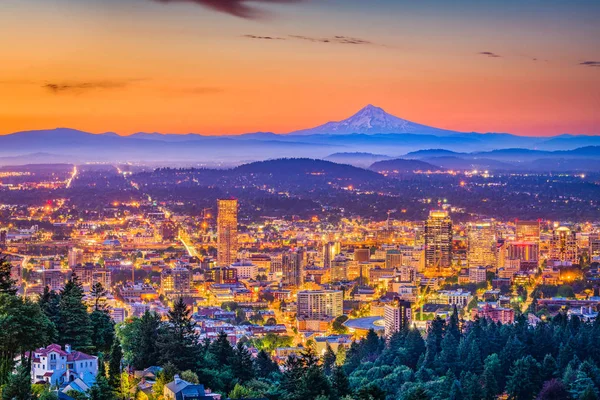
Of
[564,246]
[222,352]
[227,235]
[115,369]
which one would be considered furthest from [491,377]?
[227,235]

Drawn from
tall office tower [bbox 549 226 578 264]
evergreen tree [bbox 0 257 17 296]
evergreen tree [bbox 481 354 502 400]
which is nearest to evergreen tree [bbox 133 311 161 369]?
evergreen tree [bbox 0 257 17 296]

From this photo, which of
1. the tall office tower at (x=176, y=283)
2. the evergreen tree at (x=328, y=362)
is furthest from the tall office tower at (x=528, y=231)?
the evergreen tree at (x=328, y=362)

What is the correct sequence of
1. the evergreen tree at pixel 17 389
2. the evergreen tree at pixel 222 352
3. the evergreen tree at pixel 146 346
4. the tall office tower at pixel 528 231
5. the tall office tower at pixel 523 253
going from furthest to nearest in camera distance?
the tall office tower at pixel 528 231 → the tall office tower at pixel 523 253 → the evergreen tree at pixel 222 352 → the evergreen tree at pixel 146 346 → the evergreen tree at pixel 17 389

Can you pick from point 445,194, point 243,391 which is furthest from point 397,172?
point 243,391

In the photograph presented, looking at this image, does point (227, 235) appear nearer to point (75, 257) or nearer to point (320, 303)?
point (75, 257)

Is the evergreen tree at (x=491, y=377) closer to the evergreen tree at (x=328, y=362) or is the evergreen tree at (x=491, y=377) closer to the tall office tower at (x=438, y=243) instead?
the evergreen tree at (x=328, y=362)

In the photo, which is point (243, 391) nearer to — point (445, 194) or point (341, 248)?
point (341, 248)
